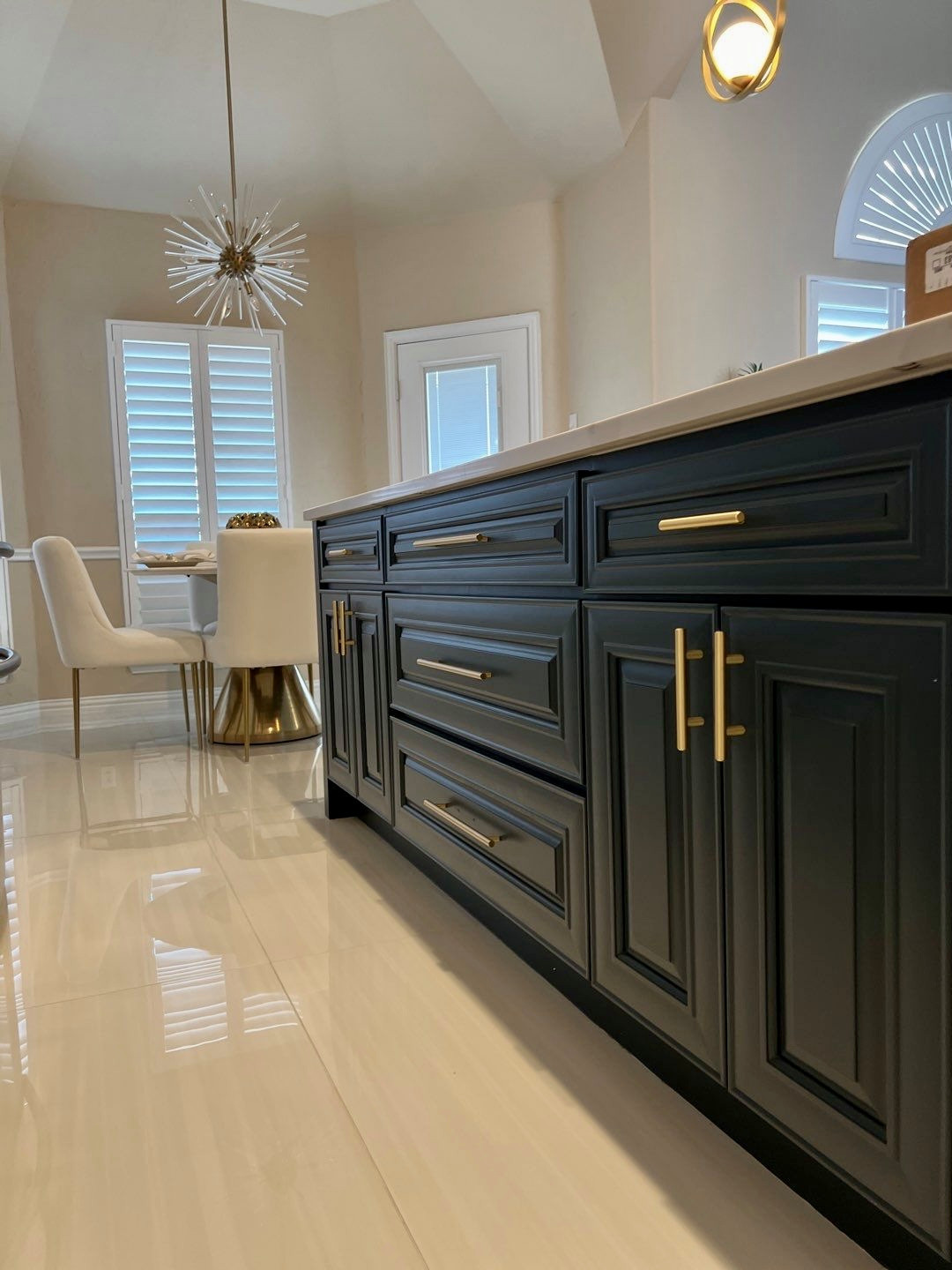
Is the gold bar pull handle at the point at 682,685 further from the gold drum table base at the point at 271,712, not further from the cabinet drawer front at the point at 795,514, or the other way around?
the gold drum table base at the point at 271,712

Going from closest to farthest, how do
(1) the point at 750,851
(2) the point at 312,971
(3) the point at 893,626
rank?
(3) the point at 893,626
(1) the point at 750,851
(2) the point at 312,971

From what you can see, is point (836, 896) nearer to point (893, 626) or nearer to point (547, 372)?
point (893, 626)

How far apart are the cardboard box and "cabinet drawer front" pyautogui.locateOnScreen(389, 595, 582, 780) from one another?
1.82 feet

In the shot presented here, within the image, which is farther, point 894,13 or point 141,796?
point 894,13

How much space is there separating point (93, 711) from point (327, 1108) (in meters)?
4.11

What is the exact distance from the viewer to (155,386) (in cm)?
490

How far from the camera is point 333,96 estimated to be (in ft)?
15.6

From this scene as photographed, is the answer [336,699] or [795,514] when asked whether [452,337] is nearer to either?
[336,699]

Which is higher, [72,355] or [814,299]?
[814,299]

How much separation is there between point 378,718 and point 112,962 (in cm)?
77

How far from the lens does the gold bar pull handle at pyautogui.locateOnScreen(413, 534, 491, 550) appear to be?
156 centimetres

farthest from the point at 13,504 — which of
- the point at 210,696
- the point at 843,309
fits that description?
the point at 843,309

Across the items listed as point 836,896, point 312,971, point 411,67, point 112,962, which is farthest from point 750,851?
point 411,67

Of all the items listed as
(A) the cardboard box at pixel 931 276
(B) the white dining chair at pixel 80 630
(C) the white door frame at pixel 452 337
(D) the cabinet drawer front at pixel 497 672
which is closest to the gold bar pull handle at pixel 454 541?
(D) the cabinet drawer front at pixel 497 672
